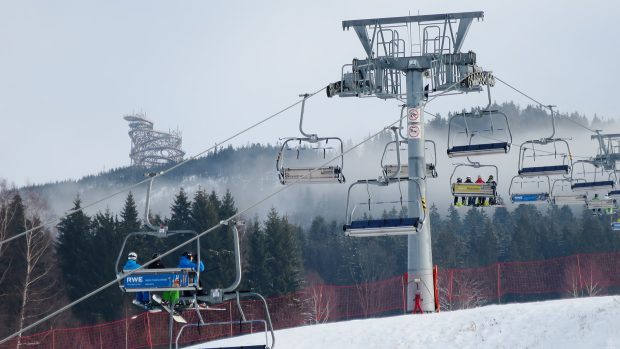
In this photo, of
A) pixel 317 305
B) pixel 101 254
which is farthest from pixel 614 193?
pixel 101 254

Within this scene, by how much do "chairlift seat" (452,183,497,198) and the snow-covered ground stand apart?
6829 mm

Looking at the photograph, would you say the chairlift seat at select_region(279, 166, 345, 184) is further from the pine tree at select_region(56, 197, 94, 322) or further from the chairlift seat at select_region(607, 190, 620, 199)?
the pine tree at select_region(56, 197, 94, 322)

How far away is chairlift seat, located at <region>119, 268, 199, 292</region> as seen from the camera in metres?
16.4

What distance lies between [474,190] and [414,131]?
3.70m

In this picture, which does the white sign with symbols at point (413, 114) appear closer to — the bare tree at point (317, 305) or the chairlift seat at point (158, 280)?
the chairlift seat at point (158, 280)

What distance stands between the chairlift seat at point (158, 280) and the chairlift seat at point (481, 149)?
1150 centimetres

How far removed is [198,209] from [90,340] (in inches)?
1189

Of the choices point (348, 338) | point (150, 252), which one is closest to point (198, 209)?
point (150, 252)

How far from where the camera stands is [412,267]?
26438 millimetres

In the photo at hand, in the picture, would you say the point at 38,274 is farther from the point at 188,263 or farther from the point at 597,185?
the point at 188,263

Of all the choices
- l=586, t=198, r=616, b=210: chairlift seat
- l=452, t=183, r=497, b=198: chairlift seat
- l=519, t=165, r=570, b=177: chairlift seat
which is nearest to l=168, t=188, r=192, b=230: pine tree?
l=586, t=198, r=616, b=210: chairlift seat

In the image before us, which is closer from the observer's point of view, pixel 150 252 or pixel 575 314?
pixel 575 314

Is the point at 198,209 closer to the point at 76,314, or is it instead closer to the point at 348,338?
the point at 76,314

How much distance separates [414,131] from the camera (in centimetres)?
2647
